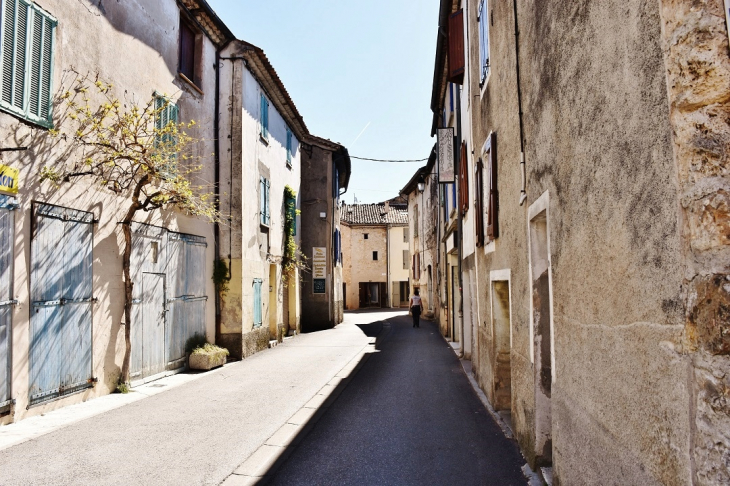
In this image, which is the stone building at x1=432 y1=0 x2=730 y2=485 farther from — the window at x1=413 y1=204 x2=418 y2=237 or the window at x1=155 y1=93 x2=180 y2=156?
the window at x1=413 y1=204 x2=418 y2=237

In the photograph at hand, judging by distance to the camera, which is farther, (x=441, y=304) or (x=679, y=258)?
(x=441, y=304)

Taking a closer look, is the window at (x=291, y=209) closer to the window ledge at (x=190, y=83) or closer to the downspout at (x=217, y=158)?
the downspout at (x=217, y=158)

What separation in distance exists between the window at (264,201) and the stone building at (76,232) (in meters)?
4.14

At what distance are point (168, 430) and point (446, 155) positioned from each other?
1080cm

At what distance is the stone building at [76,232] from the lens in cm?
681

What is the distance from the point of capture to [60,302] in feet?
25.0

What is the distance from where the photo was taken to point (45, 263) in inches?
289

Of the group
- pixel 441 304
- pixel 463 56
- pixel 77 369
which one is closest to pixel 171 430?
pixel 77 369

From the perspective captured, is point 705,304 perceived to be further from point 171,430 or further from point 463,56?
point 463,56

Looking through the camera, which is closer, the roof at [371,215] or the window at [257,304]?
the window at [257,304]

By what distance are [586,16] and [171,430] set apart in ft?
20.1

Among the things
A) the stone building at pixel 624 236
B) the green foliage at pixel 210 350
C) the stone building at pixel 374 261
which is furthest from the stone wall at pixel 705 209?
the stone building at pixel 374 261

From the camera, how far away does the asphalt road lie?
504cm

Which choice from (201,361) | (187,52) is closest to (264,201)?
(187,52)
